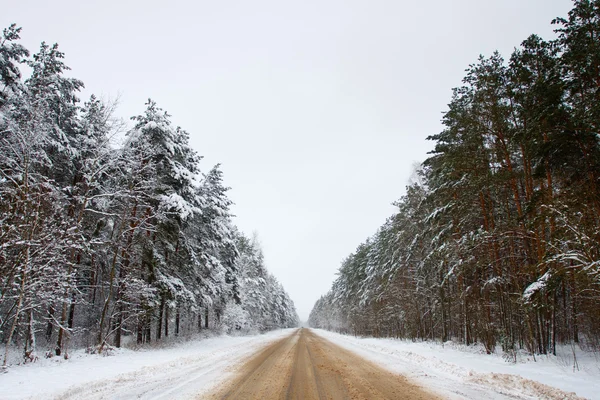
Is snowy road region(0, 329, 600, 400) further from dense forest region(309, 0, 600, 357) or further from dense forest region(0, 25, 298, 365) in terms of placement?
dense forest region(0, 25, 298, 365)

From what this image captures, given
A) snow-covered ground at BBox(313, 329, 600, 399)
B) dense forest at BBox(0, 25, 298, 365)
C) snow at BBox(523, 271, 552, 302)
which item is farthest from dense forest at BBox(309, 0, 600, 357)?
dense forest at BBox(0, 25, 298, 365)

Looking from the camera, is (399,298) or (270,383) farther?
(399,298)

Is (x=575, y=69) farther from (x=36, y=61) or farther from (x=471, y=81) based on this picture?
(x=36, y=61)

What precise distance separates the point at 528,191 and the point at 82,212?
17.4m

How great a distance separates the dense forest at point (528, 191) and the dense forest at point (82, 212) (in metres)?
13.7

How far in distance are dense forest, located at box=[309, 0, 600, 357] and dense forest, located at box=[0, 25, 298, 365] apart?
13.7m

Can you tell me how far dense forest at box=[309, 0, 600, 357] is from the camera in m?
9.10

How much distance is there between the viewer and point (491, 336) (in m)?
14.9

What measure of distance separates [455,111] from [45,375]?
697 inches

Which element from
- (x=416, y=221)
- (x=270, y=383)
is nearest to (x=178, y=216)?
(x=270, y=383)

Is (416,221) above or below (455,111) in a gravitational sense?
below

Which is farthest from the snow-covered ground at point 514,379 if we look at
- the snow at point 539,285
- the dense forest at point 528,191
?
the snow at point 539,285

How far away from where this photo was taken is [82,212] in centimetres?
1273

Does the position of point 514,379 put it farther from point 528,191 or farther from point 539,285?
point 528,191
